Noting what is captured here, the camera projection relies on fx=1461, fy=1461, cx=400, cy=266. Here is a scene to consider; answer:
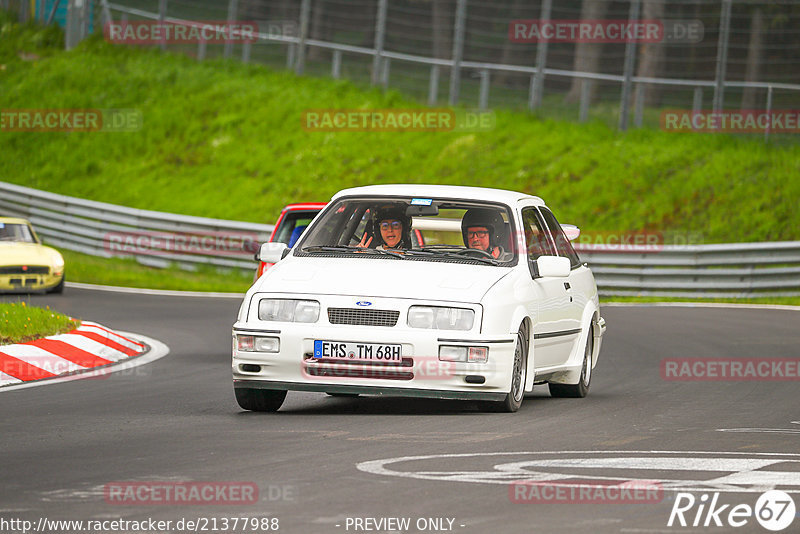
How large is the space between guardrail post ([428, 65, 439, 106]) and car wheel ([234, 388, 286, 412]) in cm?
2503

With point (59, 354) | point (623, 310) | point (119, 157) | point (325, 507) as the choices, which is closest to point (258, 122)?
point (119, 157)

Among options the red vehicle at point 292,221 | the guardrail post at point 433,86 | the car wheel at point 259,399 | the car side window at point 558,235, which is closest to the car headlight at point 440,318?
the car wheel at point 259,399

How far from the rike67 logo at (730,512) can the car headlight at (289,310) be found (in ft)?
11.7

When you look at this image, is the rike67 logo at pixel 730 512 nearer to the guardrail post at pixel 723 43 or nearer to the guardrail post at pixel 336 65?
the guardrail post at pixel 723 43

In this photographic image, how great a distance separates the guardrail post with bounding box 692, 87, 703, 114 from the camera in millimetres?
29981

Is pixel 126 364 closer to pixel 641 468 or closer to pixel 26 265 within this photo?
pixel 641 468

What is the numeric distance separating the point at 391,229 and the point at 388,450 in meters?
3.27

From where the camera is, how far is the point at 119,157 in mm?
39188

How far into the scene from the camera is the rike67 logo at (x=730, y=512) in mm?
6164

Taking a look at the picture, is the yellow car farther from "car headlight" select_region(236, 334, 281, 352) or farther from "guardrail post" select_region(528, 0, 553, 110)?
→ "car headlight" select_region(236, 334, 281, 352)

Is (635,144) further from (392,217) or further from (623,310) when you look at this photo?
(392,217)

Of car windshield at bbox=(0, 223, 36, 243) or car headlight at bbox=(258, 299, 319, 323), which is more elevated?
car headlight at bbox=(258, 299, 319, 323)

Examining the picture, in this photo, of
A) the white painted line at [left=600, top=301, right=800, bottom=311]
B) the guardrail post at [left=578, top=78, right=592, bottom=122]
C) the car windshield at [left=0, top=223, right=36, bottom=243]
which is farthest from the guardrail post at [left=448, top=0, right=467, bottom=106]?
the car windshield at [left=0, top=223, right=36, bottom=243]

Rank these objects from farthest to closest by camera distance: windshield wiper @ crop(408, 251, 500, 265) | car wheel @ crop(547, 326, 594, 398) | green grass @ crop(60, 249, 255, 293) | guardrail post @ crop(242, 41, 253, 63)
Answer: guardrail post @ crop(242, 41, 253, 63) → green grass @ crop(60, 249, 255, 293) → car wheel @ crop(547, 326, 594, 398) → windshield wiper @ crop(408, 251, 500, 265)
